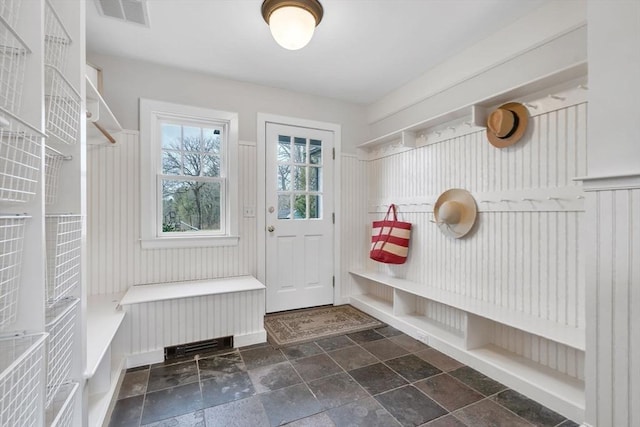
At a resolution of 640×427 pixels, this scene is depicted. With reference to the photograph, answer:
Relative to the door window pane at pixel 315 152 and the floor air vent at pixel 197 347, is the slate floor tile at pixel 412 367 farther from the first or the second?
the door window pane at pixel 315 152

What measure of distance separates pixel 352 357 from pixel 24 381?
6.50ft

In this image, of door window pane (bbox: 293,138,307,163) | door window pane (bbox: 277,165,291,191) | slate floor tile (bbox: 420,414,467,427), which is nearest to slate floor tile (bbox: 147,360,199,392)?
slate floor tile (bbox: 420,414,467,427)

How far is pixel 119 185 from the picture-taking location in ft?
8.67

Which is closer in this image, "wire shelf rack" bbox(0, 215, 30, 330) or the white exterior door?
"wire shelf rack" bbox(0, 215, 30, 330)

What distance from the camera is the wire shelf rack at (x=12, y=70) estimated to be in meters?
0.89

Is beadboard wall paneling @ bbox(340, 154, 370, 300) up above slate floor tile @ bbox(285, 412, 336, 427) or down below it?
above

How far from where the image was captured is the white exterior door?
3291mm

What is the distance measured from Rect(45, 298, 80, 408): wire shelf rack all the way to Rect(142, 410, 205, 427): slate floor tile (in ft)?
2.04

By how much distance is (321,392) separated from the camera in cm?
190

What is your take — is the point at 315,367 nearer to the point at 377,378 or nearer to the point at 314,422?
the point at 377,378

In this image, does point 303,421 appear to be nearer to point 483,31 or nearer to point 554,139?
point 554,139

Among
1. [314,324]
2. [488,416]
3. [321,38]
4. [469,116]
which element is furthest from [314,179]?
[488,416]

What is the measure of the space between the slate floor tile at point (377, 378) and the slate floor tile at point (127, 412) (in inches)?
53.3

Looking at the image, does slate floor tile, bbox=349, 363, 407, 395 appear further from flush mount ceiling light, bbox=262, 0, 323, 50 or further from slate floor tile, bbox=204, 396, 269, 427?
flush mount ceiling light, bbox=262, 0, 323, 50
